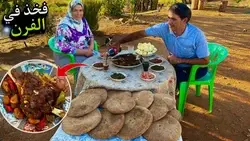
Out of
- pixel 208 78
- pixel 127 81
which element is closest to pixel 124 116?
pixel 127 81

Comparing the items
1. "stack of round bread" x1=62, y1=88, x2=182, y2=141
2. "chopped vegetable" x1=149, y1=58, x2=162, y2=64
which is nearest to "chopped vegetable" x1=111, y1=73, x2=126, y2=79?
"stack of round bread" x1=62, y1=88, x2=182, y2=141

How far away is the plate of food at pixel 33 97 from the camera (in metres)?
1.90

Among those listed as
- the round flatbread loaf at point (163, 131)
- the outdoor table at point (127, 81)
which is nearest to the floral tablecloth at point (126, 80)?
the outdoor table at point (127, 81)

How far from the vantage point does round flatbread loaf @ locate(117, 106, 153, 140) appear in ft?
8.95

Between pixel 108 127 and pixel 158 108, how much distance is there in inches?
20.9

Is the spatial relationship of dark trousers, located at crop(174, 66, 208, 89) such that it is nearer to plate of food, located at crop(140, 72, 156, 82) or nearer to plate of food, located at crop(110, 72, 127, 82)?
plate of food, located at crop(140, 72, 156, 82)

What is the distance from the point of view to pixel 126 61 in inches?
146

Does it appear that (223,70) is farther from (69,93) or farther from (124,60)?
(69,93)

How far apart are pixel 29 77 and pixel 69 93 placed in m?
0.27

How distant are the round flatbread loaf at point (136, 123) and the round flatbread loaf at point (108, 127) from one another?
5 centimetres

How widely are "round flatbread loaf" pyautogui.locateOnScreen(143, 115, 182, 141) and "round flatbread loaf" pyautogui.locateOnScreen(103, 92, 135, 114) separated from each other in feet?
0.94

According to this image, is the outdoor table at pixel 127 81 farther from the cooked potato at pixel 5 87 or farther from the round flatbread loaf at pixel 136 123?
the cooked potato at pixel 5 87

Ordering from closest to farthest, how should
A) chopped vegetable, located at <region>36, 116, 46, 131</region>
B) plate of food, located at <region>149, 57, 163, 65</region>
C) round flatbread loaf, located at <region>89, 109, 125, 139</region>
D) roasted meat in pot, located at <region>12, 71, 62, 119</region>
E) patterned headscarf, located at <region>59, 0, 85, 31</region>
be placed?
roasted meat in pot, located at <region>12, 71, 62, 119</region> < chopped vegetable, located at <region>36, 116, 46, 131</region> < round flatbread loaf, located at <region>89, 109, 125, 139</region> < plate of food, located at <region>149, 57, 163, 65</region> < patterned headscarf, located at <region>59, 0, 85, 31</region>

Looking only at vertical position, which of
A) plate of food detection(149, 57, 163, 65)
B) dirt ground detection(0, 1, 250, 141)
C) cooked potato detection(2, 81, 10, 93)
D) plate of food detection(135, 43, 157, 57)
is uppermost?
cooked potato detection(2, 81, 10, 93)
